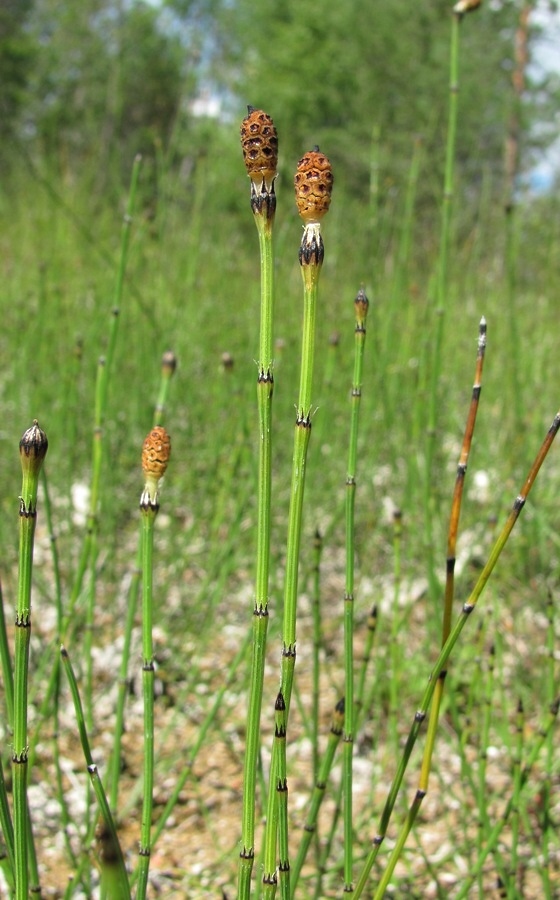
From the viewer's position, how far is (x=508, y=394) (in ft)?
7.51

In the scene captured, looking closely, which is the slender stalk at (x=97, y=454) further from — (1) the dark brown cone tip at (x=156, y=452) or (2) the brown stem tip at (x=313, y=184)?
(2) the brown stem tip at (x=313, y=184)

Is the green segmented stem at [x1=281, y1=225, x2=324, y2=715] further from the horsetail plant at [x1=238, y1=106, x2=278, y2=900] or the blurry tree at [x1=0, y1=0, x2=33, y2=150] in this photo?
the blurry tree at [x1=0, y1=0, x2=33, y2=150]

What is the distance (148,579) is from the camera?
0.68m

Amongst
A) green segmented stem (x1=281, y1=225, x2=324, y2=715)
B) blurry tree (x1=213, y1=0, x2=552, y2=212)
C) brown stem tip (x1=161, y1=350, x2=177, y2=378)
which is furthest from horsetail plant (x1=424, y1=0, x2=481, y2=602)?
blurry tree (x1=213, y1=0, x2=552, y2=212)

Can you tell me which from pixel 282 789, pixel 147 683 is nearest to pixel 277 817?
pixel 282 789

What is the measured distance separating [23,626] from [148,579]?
0.12m

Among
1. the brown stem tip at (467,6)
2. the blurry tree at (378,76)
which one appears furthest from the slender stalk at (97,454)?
the blurry tree at (378,76)

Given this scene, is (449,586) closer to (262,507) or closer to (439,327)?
(262,507)

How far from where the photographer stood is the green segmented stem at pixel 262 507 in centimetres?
50

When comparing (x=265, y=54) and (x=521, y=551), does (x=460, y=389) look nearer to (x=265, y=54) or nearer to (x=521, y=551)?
(x=521, y=551)

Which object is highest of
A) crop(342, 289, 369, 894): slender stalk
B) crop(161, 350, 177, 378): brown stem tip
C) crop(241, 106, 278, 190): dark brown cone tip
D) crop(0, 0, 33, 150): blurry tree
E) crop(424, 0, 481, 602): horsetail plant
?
crop(0, 0, 33, 150): blurry tree

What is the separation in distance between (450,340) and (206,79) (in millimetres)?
1677

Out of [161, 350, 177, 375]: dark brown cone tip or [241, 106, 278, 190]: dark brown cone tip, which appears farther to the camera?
[161, 350, 177, 375]: dark brown cone tip

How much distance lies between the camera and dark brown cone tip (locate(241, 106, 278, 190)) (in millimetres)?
498
